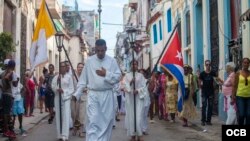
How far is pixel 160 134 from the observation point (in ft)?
43.1

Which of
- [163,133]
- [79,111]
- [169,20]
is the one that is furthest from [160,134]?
[169,20]

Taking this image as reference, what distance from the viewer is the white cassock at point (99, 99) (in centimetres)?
829

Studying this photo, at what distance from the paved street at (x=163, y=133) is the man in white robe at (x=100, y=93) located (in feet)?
13.0

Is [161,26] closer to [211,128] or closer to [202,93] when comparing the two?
[202,93]

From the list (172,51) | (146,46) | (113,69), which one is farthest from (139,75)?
(146,46)

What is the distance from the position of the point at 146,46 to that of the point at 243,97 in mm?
36476

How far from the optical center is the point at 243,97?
34.4 feet

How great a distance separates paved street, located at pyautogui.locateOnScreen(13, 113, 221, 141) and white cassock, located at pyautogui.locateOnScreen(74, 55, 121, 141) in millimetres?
Answer: 3949

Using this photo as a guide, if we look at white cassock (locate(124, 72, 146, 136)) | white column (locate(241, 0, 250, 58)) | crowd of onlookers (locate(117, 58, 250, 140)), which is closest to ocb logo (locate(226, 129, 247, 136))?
crowd of onlookers (locate(117, 58, 250, 140))

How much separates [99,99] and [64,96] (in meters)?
3.96

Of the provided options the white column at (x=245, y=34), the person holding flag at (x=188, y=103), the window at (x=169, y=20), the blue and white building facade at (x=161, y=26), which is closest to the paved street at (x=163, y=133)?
the person holding flag at (x=188, y=103)

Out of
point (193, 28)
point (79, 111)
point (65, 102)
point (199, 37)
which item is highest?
point (193, 28)

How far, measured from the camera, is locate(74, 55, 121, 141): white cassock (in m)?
8.29

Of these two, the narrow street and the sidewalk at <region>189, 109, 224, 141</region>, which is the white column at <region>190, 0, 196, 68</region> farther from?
the narrow street
